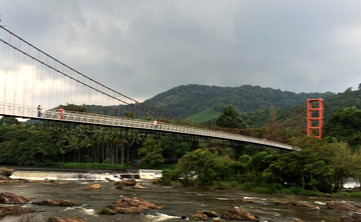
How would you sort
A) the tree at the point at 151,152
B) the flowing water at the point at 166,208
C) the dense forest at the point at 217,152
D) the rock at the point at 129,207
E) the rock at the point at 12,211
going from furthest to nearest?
the tree at the point at 151,152
the dense forest at the point at 217,152
the rock at the point at 129,207
the flowing water at the point at 166,208
the rock at the point at 12,211

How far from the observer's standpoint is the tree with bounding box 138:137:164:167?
71.4m

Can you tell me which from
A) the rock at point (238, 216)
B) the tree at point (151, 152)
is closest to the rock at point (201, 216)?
the rock at point (238, 216)

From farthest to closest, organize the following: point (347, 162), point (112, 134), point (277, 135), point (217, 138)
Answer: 1. point (277, 135)
2. point (112, 134)
3. point (217, 138)
4. point (347, 162)

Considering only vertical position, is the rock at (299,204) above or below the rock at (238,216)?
below

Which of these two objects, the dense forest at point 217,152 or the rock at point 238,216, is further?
the dense forest at point 217,152

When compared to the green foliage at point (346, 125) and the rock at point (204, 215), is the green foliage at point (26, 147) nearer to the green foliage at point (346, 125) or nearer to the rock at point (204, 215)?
the rock at point (204, 215)

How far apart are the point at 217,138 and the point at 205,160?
31.0 metres

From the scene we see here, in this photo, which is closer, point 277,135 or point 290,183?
point 290,183

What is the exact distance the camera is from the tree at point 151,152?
71438 millimetres

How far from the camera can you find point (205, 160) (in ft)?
143

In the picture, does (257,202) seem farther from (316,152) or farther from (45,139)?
(45,139)

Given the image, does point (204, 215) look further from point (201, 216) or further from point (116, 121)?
point (116, 121)

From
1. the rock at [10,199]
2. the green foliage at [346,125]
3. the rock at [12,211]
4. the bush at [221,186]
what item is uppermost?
the green foliage at [346,125]

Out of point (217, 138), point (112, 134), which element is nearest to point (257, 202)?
point (217, 138)
